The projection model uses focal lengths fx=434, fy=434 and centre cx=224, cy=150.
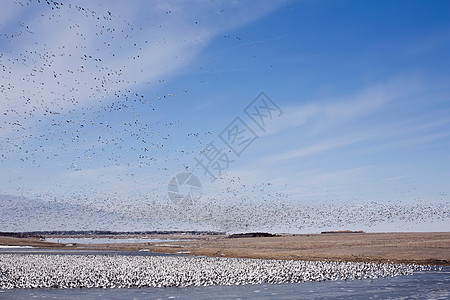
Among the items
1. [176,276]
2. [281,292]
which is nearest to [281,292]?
[281,292]

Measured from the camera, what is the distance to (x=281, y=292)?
21.2m

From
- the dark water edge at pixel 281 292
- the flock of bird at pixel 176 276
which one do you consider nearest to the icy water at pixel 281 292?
the dark water edge at pixel 281 292

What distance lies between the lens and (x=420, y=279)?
26.1m

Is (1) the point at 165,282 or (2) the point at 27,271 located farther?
(2) the point at 27,271

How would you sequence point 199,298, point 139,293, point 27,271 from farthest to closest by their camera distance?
point 27,271 → point 139,293 → point 199,298

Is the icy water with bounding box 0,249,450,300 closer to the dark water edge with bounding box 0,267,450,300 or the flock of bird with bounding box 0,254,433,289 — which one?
the dark water edge with bounding box 0,267,450,300

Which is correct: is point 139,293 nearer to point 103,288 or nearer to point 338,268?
point 103,288

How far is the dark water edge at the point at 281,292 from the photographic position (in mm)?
19797

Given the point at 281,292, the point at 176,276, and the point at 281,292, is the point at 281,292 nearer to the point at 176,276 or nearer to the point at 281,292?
the point at 281,292

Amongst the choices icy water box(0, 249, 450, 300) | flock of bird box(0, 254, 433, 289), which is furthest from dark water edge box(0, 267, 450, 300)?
flock of bird box(0, 254, 433, 289)

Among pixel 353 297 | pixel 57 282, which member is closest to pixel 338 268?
pixel 353 297

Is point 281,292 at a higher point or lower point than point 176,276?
lower

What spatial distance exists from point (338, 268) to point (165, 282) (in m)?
13.2

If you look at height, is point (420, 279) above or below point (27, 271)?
below
